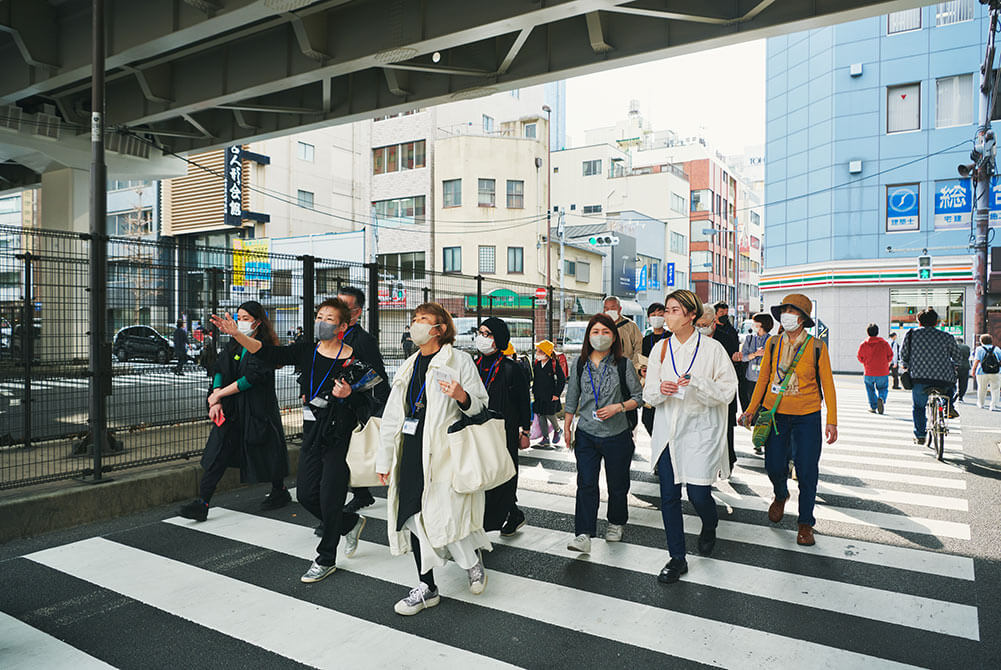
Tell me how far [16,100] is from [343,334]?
15693 millimetres

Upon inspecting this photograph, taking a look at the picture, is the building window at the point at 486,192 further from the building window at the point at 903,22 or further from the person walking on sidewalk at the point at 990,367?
the person walking on sidewalk at the point at 990,367

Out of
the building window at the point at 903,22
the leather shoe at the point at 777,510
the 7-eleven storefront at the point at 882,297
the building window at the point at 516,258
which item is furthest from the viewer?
the building window at the point at 516,258

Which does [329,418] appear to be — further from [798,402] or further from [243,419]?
[798,402]

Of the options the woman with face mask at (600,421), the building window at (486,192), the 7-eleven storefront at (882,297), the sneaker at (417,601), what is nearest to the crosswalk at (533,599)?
the sneaker at (417,601)

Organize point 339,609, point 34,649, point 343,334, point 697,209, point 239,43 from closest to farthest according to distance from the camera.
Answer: point 34,649 → point 339,609 → point 343,334 → point 239,43 → point 697,209

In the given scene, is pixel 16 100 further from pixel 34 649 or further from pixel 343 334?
pixel 34 649

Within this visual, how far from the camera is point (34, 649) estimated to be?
3768mm

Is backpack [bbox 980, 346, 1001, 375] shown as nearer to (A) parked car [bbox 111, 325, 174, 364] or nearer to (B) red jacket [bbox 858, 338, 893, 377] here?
(B) red jacket [bbox 858, 338, 893, 377]

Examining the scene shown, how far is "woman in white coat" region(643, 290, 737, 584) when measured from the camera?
4930 mm

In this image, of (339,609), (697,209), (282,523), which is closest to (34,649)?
(339,609)

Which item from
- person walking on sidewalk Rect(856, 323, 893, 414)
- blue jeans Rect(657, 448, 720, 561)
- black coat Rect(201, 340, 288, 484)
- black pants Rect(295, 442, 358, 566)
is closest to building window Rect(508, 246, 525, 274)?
person walking on sidewalk Rect(856, 323, 893, 414)

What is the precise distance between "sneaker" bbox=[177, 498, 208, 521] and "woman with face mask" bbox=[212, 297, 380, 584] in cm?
176

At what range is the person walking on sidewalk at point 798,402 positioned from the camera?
18.6 ft

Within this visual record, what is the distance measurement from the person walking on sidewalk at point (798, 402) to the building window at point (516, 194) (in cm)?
3688
